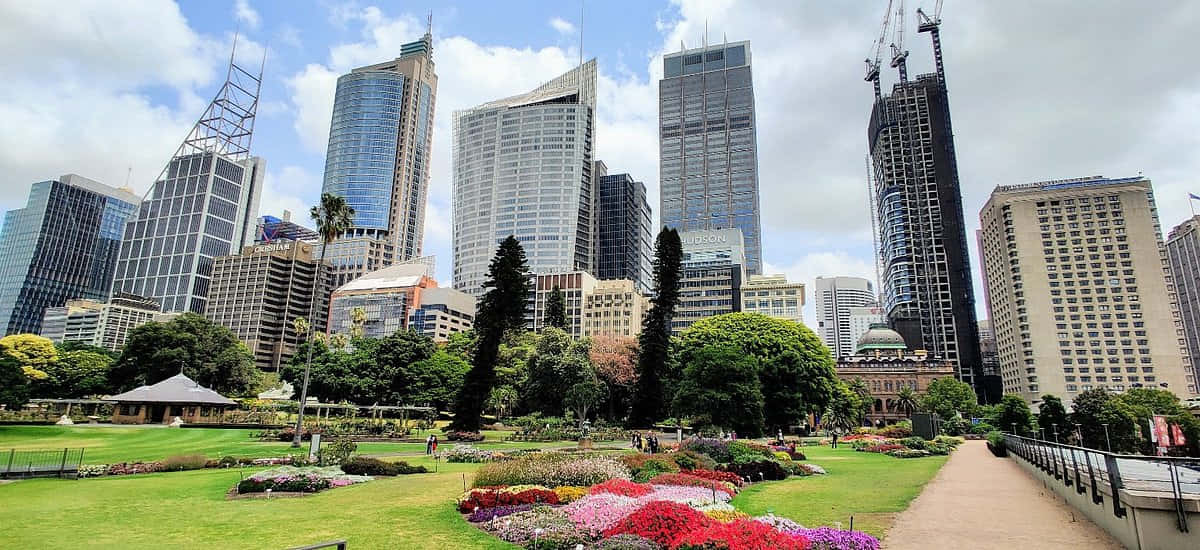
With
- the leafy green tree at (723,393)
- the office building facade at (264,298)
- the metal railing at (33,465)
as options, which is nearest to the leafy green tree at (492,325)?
the leafy green tree at (723,393)

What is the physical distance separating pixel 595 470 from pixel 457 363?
5797 centimetres

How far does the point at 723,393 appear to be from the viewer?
43.4 m

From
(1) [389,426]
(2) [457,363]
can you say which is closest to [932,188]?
(2) [457,363]

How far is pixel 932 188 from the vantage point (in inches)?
6590

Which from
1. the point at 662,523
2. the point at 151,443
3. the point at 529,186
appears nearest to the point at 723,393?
the point at 662,523

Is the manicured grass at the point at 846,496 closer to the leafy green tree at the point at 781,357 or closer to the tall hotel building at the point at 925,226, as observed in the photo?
the leafy green tree at the point at 781,357

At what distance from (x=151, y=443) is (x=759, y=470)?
36055mm

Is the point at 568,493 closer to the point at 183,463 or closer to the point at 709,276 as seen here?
the point at 183,463

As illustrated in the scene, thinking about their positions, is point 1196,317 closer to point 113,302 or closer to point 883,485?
point 883,485

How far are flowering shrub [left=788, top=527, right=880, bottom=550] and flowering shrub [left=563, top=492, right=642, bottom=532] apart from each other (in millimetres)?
3683

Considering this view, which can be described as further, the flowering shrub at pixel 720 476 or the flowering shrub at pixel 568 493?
the flowering shrub at pixel 720 476

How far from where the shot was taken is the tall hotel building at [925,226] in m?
154

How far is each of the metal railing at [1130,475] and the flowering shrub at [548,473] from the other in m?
11.8

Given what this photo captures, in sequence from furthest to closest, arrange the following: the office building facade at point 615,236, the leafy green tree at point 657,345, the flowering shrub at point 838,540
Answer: the office building facade at point 615,236 < the leafy green tree at point 657,345 < the flowering shrub at point 838,540
